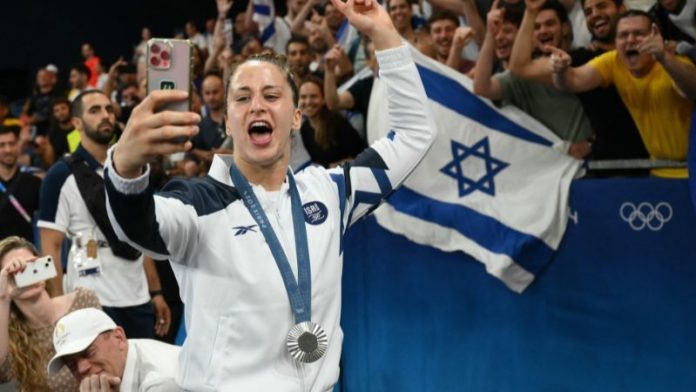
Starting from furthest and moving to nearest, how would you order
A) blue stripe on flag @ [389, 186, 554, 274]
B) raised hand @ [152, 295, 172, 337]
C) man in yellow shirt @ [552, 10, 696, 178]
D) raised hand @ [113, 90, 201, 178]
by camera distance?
raised hand @ [152, 295, 172, 337], blue stripe on flag @ [389, 186, 554, 274], man in yellow shirt @ [552, 10, 696, 178], raised hand @ [113, 90, 201, 178]

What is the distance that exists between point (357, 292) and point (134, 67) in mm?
8050

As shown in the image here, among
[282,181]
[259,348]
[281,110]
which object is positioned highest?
[281,110]

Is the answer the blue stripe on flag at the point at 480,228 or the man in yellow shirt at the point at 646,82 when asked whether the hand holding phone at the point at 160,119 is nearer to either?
the man in yellow shirt at the point at 646,82

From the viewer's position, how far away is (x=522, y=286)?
5840 millimetres

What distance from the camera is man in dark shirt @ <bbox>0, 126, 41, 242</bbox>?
7.84 metres

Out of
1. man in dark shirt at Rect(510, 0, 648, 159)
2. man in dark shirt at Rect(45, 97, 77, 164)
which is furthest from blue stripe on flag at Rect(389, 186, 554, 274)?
man in dark shirt at Rect(45, 97, 77, 164)

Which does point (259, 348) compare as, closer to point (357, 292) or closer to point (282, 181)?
point (282, 181)

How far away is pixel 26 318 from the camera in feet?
16.7

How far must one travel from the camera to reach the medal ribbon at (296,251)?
277 cm

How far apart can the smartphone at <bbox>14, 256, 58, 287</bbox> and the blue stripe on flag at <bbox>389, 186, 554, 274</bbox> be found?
93.4 inches

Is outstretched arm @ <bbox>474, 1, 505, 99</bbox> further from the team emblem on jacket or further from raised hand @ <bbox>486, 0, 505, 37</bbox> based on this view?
the team emblem on jacket

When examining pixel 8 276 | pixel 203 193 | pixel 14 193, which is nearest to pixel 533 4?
pixel 8 276

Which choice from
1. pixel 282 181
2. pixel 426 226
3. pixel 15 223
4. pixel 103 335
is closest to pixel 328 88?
pixel 426 226

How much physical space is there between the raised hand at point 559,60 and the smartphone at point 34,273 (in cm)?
282
